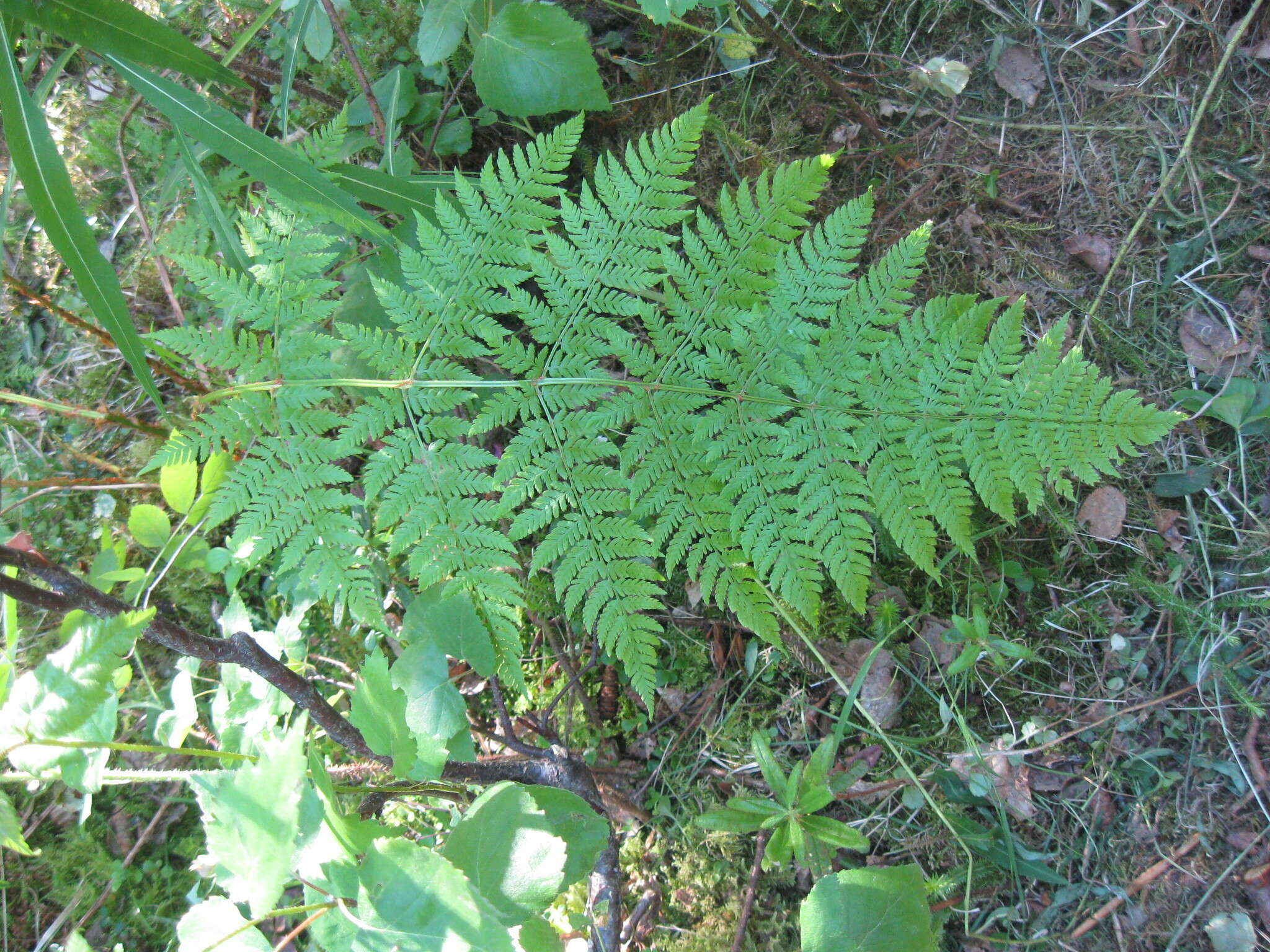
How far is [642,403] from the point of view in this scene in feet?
8.25

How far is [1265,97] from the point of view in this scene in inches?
105

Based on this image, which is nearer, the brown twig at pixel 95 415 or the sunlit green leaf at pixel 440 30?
the sunlit green leaf at pixel 440 30

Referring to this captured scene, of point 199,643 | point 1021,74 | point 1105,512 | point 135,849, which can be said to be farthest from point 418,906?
point 1021,74

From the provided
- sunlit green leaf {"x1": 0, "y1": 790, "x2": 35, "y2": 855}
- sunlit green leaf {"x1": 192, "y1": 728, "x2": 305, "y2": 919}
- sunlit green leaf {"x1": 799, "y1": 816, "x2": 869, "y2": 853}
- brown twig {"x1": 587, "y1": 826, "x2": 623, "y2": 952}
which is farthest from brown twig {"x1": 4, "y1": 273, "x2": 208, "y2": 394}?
sunlit green leaf {"x1": 799, "y1": 816, "x2": 869, "y2": 853}

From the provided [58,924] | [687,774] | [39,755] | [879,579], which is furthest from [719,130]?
[58,924]

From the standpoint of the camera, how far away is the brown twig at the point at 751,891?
2.65 meters

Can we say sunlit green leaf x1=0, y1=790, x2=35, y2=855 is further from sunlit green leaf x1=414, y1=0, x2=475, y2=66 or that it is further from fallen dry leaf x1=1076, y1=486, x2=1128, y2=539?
fallen dry leaf x1=1076, y1=486, x2=1128, y2=539

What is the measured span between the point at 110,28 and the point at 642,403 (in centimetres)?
209

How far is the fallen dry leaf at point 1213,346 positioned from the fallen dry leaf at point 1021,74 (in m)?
1.01

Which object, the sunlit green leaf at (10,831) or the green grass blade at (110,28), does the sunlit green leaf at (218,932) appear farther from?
the green grass blade at (110,28)

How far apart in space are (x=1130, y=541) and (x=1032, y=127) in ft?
5.19

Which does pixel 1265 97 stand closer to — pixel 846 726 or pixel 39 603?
pixel 846 726

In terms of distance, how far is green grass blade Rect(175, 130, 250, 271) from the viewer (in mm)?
2787

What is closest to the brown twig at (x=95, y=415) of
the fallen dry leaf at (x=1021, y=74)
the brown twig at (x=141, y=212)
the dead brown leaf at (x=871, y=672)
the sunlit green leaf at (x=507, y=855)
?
the brown twig at (x=141, y=212)
